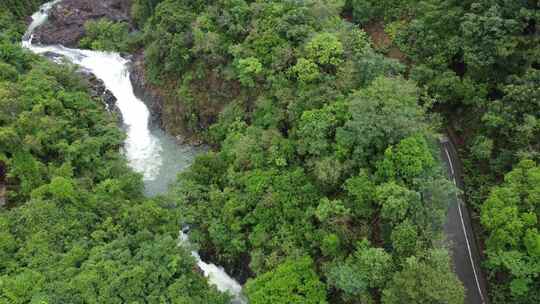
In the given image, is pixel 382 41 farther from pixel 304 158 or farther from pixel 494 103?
pixel 304 158

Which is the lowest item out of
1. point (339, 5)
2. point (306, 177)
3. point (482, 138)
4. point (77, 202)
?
point (77, 202)

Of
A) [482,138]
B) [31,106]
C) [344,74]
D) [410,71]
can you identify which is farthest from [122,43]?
[482,138]

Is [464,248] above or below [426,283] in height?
below

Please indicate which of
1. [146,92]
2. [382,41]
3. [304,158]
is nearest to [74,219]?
[304,158]

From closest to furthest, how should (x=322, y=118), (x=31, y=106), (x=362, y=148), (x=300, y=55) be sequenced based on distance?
(x=362, y=148) → (x=322, y=118) → (x=300, y=55) → (x=31, y=106)

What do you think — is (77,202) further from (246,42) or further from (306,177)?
(246,42)

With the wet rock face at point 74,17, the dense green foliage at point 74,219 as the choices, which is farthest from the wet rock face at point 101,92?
the wet rock face at point 74,17

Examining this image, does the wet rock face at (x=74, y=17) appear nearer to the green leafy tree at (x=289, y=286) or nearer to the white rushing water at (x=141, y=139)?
the white rushing water at (x=141, y=139)

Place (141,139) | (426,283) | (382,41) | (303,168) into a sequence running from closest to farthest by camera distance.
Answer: (426,283)
(303,168)
(382,41)
(141,139)
